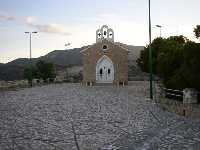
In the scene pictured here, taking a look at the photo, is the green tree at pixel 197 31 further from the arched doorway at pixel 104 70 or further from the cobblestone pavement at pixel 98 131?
the arched doorway at pixel 104 70

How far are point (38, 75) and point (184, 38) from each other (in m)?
41.3

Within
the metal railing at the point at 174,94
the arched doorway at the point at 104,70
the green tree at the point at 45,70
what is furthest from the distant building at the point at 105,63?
the metal railing at the point at 174,94

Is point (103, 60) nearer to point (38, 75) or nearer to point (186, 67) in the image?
point (38, 75)

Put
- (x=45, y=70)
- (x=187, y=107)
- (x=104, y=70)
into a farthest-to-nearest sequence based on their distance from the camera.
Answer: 1. (x=45, y=70)
2. (x=104, y=70)
3. (x=187, y=107)

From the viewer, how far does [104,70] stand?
209ft

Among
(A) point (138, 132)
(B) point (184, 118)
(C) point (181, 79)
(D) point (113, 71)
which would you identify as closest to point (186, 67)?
(C) point (181, 79)

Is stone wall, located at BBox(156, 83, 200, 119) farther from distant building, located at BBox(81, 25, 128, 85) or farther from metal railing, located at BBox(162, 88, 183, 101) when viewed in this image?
distant building, located at BBox(81, 25, 128, 85)

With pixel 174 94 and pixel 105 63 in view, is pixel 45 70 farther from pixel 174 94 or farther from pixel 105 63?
pixel 174 94

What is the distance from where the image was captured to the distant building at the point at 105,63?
63.1 metres

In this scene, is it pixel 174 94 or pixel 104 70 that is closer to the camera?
pixel 174 94

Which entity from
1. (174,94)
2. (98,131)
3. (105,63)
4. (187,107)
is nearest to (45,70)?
(105,63)

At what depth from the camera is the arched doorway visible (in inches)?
2504

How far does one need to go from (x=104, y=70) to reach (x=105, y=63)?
1196 mm

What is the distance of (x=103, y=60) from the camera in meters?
64.1
